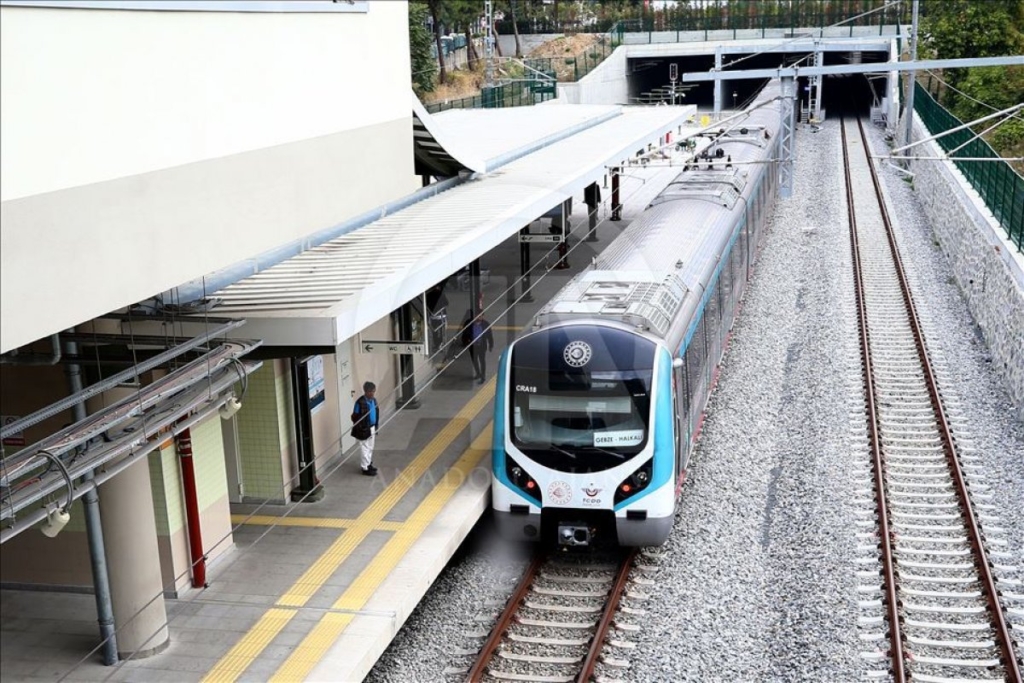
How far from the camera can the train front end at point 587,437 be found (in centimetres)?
1115

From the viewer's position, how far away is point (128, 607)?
9.41 metres

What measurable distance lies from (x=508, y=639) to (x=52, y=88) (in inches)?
234

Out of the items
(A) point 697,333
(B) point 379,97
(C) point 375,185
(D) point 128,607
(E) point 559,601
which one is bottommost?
(E) point 559,601

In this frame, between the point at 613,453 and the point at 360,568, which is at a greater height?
the point at 613,453

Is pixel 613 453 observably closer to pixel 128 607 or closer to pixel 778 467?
pixel 778 467

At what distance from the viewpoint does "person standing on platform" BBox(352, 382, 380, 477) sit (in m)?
12.9

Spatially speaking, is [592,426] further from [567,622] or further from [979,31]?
[979,31]

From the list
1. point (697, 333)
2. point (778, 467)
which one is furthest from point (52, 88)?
point (778, 467)

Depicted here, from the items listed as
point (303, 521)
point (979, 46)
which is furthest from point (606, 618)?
point (979, 46)

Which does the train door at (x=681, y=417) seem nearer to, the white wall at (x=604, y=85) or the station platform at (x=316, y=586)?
the station platform at (x=316, y=586)

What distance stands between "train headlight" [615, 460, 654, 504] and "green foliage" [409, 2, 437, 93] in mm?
35669

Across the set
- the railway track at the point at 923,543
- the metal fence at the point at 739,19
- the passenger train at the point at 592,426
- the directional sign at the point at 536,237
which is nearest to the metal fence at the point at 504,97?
the directional sign at the point at 536,237

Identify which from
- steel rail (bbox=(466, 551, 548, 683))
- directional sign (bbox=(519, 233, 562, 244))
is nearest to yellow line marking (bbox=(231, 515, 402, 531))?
steel rail (bbox=(466, 551, 548, 683))

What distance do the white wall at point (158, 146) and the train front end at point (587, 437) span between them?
97.0 inches
